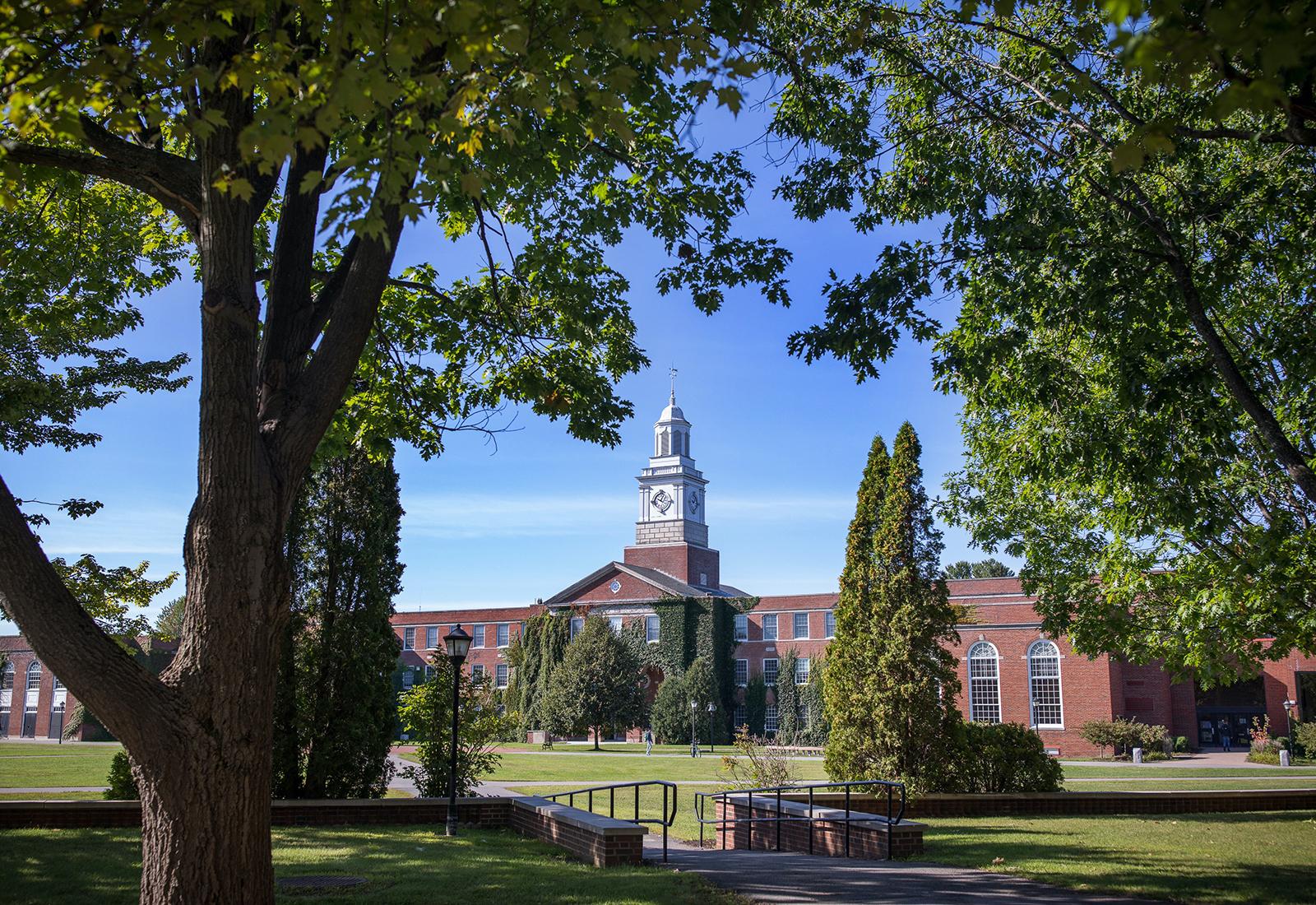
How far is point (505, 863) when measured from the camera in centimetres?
1021

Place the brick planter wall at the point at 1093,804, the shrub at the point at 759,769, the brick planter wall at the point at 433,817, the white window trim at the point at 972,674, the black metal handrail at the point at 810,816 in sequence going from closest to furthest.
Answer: the brick planter wall at the point at 433,817, the black metal handrail at the point at 810,816, the brick planter wall at the point at 1093,804, the shrub at the point at 759,769, the white window trim at the point at 972,674

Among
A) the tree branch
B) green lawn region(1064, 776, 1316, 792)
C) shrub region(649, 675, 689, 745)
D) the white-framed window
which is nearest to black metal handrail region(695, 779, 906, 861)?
the tree branch

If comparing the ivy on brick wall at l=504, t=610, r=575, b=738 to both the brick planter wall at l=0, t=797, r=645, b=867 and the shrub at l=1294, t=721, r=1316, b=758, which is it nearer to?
the shrub at l=1294, t=721, r=1316, b=758

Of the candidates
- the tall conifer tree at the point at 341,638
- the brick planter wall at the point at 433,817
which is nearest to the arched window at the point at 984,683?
the tall conifer tree at the point at 341,638

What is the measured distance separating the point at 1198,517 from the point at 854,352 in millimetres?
6626

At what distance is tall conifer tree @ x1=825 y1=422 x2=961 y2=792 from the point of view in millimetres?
18312

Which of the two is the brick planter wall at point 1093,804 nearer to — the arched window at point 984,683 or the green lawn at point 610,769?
the green lawn at point 610,769

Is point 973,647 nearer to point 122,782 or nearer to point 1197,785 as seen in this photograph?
point 1197,785

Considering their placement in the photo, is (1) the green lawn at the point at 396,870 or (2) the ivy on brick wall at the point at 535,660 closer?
(1) the green lawn at the point at 396,870

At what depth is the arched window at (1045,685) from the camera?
152 ft

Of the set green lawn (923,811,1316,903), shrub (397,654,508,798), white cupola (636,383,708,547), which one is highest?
white cupola (636,383,708,547)

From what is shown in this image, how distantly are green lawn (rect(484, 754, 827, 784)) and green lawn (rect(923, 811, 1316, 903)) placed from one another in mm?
11283

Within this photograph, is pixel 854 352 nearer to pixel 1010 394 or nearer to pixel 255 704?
pixel 1010 394

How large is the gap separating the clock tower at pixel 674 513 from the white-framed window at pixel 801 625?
15038 mm
